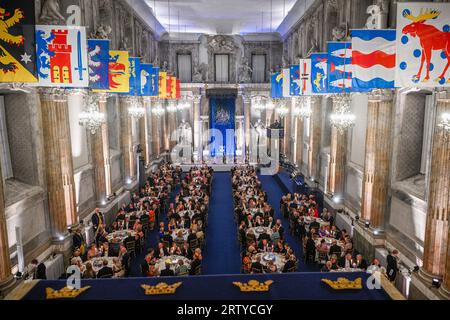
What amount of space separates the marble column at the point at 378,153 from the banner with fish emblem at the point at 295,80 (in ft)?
14.1

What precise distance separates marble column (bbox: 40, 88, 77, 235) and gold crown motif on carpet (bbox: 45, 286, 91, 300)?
4.80 meters

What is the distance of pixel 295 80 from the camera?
51.5ft

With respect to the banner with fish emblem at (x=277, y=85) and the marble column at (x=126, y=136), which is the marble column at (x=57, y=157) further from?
the banner with fish emblem at (x=277, y=85)

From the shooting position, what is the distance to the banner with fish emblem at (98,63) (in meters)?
10.1

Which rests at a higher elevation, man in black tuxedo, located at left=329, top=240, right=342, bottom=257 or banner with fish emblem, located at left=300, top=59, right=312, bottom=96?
banner with fish emblem, located at left=300, top=59, right=312, bottom=96

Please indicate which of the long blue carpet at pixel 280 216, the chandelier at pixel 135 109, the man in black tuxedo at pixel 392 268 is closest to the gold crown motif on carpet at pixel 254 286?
the man in black tuxedo at pixel 392 268

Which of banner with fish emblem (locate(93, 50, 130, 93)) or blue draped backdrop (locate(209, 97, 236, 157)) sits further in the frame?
blue draped backdrop (locate(209, 97, 236, 157))

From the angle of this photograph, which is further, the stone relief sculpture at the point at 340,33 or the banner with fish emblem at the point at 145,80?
the banner with fish emblem at the point at 145,80

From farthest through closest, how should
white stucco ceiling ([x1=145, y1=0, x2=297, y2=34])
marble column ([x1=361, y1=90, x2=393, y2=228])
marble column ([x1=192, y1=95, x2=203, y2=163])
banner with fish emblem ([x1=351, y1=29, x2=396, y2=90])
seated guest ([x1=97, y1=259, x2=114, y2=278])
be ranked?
marble column ([x1=192, y1=95, x2=203, y2=163])
white stucco ceiling ([x1=145, y1=0, x2=297, y2=34])
marble column ([x1=361, y1=90, x2=393, y2=228])
seated guest ([x1=97, y1=259, x2=114, y2=278])
banner with fish emblem ([x1=351, y1=29, x2=396, y2=90])

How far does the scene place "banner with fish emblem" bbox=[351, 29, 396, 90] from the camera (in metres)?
7.98

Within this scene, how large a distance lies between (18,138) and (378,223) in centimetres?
1129

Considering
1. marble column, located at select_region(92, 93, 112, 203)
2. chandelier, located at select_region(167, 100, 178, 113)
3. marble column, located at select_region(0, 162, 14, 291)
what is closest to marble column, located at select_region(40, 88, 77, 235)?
marble column, located at select_region(0, 162, 14, 291)

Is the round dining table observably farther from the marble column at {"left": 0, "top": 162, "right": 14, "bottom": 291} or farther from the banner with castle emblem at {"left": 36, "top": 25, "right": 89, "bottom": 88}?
the banner with castle emblem at {"left": 36, "top": 25, "right": 89, "bottom": 88}
